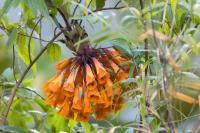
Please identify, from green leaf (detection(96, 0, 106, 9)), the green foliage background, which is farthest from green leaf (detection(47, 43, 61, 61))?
green leaf (detection(96, 0, 106, 9))

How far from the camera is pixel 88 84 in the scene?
40.9 inches

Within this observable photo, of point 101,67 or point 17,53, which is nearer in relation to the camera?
point 101,67

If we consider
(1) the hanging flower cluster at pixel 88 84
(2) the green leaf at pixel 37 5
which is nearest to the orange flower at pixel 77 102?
(1) the hanging flower cluster at pixel 88 84

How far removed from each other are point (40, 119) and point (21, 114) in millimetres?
56

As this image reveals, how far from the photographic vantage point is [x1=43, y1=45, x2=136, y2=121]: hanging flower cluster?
1.04 m

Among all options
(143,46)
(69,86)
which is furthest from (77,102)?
(143,46)

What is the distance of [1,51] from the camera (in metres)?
2.35

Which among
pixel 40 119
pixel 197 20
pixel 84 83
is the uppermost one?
pixel 197 20

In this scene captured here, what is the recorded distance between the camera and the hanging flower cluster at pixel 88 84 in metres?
1.04

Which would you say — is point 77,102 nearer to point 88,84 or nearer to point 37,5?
point 88,84

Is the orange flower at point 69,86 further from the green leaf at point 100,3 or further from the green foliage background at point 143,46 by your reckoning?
the green leaf at point 100,3

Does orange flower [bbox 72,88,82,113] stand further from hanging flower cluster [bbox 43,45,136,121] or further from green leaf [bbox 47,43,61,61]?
green leaf [bbox 47,43,61,61]

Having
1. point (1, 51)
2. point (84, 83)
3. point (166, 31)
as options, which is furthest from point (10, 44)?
point (1, 51)

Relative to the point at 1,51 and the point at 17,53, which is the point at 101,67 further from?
the point at 1,51
